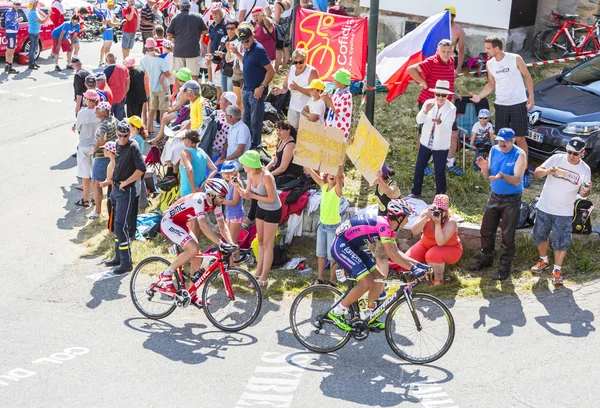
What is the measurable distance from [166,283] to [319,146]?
2.48 meters

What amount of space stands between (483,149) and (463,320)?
3.95 m

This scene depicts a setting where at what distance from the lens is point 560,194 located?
9.72m

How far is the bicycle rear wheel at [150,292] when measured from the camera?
31.4ft

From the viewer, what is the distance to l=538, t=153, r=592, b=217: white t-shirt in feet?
31.6

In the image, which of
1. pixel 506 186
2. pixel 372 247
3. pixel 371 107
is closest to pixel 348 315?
pixel 372 247

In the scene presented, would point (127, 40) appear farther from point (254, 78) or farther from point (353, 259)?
point (353, 259)

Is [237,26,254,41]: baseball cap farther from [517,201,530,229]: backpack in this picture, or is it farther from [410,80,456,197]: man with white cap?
[517,201,530,229]: backpack

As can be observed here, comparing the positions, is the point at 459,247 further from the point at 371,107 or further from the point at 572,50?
the point at 572,50

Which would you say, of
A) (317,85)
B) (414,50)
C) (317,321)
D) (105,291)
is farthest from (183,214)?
(414,50)

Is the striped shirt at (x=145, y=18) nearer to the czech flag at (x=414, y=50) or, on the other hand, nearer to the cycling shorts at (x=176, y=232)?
the czech flag at (x=414, y=50)

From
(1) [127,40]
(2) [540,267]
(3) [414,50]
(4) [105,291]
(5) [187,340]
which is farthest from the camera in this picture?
(1) [127,40]

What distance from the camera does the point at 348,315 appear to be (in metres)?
8.66

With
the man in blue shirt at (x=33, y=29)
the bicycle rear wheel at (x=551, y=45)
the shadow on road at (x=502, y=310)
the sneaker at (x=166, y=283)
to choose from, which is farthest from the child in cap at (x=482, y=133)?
the man in blue shirt at (x=33, y=29)

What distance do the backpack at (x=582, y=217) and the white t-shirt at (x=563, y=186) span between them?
21.4 inches
